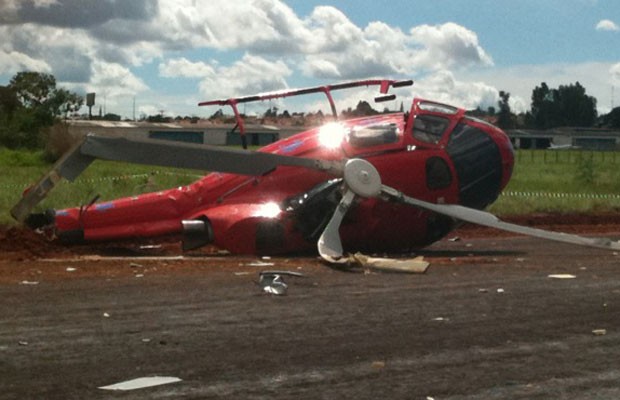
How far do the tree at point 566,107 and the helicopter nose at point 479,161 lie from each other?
179 metres

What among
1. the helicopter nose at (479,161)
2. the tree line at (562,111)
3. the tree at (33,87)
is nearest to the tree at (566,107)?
the tree line at (562,111)

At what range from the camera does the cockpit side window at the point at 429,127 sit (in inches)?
609

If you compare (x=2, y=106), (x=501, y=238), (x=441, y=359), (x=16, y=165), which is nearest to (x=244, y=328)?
(x=441, y=359)

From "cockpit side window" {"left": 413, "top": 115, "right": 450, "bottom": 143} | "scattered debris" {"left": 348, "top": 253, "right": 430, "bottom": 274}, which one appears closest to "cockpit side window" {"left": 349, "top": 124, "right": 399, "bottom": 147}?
"cockpit side window" {"left": 413, "top": 115, "right": 450, "bottom": 143}

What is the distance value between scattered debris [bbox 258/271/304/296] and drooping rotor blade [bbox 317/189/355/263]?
140 cm

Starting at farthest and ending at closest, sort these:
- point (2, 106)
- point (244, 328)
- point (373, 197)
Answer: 1. point (2, 106)
2. point (373, 197)
3. point (244, 328)

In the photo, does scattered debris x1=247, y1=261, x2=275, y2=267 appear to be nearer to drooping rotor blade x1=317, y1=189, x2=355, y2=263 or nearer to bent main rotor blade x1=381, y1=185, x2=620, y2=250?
drooping rotor blade x1=317, y1=189, x2=355, y2=263

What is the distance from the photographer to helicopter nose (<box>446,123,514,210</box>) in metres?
15.5

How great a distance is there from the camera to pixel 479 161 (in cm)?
1566

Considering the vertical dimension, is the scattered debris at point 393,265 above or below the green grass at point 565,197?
below

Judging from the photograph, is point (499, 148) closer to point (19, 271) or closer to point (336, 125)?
point (336, 125)

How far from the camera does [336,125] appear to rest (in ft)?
51.1

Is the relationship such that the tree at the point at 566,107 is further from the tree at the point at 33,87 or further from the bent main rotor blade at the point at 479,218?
the bent main rotor blade at the point at 479,218

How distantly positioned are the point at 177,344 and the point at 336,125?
26.6 feet
